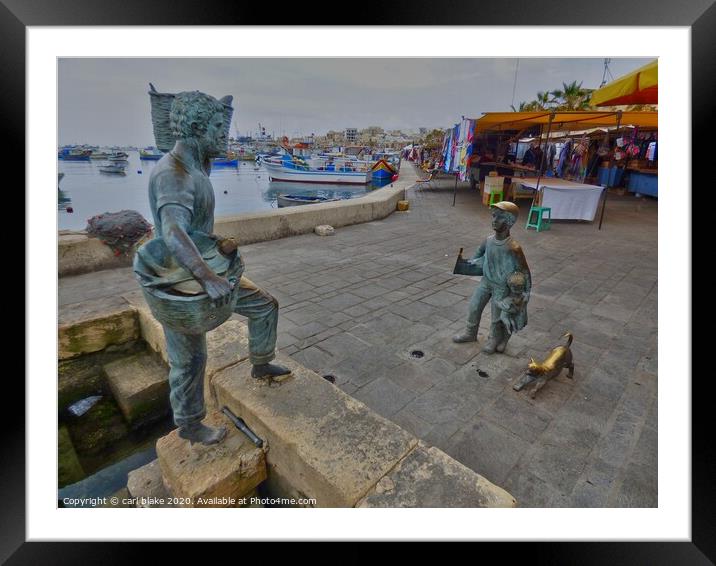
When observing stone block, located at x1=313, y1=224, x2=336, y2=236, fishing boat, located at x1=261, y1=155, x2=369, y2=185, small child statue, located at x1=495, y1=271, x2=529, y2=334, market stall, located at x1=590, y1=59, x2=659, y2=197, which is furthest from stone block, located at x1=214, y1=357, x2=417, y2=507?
fishing boat, located at x1=261, y1=155, x2=369, y2=185

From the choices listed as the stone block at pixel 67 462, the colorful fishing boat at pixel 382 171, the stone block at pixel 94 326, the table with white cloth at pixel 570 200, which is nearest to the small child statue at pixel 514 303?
the stone block at pixel 94 326

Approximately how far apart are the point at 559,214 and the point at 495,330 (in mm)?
7201

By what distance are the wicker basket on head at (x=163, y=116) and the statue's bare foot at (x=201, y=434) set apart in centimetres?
141

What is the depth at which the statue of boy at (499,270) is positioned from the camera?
275cm

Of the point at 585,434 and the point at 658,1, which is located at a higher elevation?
the point at 658,1

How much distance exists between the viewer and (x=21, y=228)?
4.92 feet

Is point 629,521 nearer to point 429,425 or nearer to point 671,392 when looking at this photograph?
point 671,392

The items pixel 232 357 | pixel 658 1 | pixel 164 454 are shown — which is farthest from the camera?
pixel 232 357

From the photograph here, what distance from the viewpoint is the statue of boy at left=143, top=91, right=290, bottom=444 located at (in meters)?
1.35

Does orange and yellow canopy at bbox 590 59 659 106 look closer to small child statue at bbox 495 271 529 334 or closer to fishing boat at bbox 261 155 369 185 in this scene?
small child statue at bbox 495 271 529 334

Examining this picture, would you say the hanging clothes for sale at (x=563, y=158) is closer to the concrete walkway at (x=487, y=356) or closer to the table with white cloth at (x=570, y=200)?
the table with white cloth at (x=570, y=200)

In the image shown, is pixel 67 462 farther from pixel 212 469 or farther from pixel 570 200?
pixel 570 200

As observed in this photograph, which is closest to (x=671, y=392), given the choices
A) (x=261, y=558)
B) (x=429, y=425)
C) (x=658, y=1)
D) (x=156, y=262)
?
(x=429, y=425)

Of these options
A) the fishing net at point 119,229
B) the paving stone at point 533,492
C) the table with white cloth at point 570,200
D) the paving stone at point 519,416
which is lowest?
the paving stone at point 533,492
